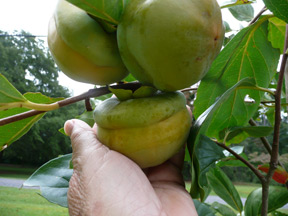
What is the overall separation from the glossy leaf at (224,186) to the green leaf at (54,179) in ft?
1.71

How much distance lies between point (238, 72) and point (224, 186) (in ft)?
1.73

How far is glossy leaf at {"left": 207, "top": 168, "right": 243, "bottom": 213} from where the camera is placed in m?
1.08

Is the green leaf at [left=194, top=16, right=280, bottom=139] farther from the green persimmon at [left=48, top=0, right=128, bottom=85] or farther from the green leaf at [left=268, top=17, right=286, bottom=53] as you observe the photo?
the green persimmon at [left=48, top=0, right=128, bottom=85]

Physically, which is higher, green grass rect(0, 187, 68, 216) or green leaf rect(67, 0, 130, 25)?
green leaf rect(67, 0, 130, 25)

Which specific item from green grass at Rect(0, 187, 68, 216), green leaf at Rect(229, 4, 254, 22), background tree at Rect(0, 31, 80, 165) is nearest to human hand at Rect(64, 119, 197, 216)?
green leaf at Rect(229, 4, 254, 22)

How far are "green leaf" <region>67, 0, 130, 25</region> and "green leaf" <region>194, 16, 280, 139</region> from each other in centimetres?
36

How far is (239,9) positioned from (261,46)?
1.05 ft

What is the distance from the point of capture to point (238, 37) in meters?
0.71

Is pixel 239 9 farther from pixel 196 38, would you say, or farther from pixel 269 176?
pixel 196 38

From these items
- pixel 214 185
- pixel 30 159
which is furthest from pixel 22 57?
pixel 214 185

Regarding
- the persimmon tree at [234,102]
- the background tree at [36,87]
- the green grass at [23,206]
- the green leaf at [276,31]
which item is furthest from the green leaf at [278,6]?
the background tree at [36,87]

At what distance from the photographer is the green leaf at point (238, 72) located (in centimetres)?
72

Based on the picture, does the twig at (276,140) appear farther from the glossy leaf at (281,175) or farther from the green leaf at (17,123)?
the green leaf at (17,123)

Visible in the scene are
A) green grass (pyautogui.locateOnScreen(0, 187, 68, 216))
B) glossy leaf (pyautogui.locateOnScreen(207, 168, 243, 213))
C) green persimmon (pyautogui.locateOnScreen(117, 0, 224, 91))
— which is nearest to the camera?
green persimmon (pyautogui.locateOnScreen(117, 0, 224, 91))
